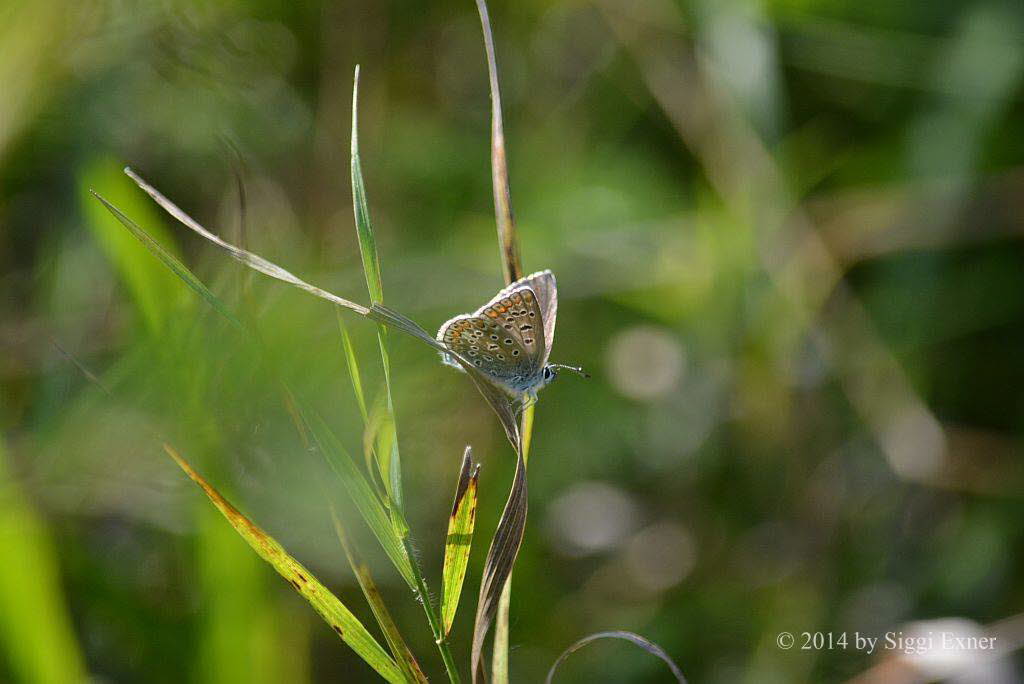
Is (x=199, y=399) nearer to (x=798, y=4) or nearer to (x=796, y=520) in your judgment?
(x=796, y=520)

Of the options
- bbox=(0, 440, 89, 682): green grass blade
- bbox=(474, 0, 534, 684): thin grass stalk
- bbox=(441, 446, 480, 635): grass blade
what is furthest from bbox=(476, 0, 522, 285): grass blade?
bbox=(0, 440, 89, 682): green grass blade

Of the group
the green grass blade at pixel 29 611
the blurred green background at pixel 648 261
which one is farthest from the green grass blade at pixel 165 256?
the blurred green background at pixel 648 261

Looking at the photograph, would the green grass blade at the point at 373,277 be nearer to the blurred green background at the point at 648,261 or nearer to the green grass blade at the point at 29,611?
the green grass blade at the point at 29,611

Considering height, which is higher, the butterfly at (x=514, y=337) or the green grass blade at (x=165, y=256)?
the butterfly at (x=514, y=337)

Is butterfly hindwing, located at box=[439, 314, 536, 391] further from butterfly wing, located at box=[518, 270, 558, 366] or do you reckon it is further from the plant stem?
the plant stem

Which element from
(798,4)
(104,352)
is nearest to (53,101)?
(104,352)
